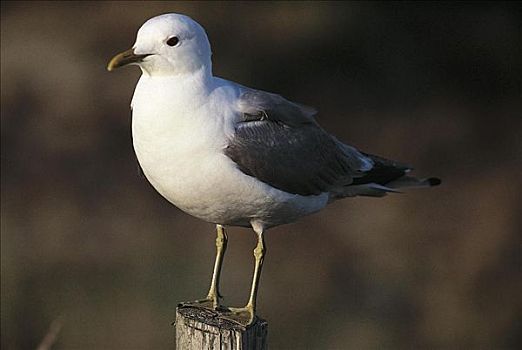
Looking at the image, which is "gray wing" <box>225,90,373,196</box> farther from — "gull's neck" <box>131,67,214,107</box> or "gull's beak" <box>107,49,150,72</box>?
"gull's beak" <box>107,49,150,72</box>

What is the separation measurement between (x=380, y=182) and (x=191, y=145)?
1295 millimetres

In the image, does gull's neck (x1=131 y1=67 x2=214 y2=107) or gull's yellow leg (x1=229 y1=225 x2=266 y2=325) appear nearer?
gull's neck (x1=131 y1=67 x2=214 y2=107)

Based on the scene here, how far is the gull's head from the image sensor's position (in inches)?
151

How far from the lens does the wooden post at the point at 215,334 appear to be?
3.68 m

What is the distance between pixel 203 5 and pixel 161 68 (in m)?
7.69

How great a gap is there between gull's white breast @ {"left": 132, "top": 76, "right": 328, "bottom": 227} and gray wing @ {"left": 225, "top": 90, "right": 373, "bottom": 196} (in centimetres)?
6

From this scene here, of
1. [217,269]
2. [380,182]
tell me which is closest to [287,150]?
[217,269]

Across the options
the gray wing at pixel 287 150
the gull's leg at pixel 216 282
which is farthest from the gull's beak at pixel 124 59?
the gull's leg at pixel 216 282

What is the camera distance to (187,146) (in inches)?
150

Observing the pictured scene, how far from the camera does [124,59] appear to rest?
3791 mm

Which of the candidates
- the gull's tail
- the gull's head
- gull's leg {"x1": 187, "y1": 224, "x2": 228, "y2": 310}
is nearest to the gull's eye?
the gull's head

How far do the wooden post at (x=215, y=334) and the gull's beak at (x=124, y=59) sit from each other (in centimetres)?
80

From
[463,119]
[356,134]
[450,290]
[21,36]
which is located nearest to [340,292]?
[450,290]

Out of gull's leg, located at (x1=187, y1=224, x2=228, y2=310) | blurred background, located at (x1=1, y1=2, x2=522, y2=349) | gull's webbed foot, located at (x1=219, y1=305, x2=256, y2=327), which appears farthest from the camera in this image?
blurred background, located at (x1=1, y1=2, x2=522, y2=349)
